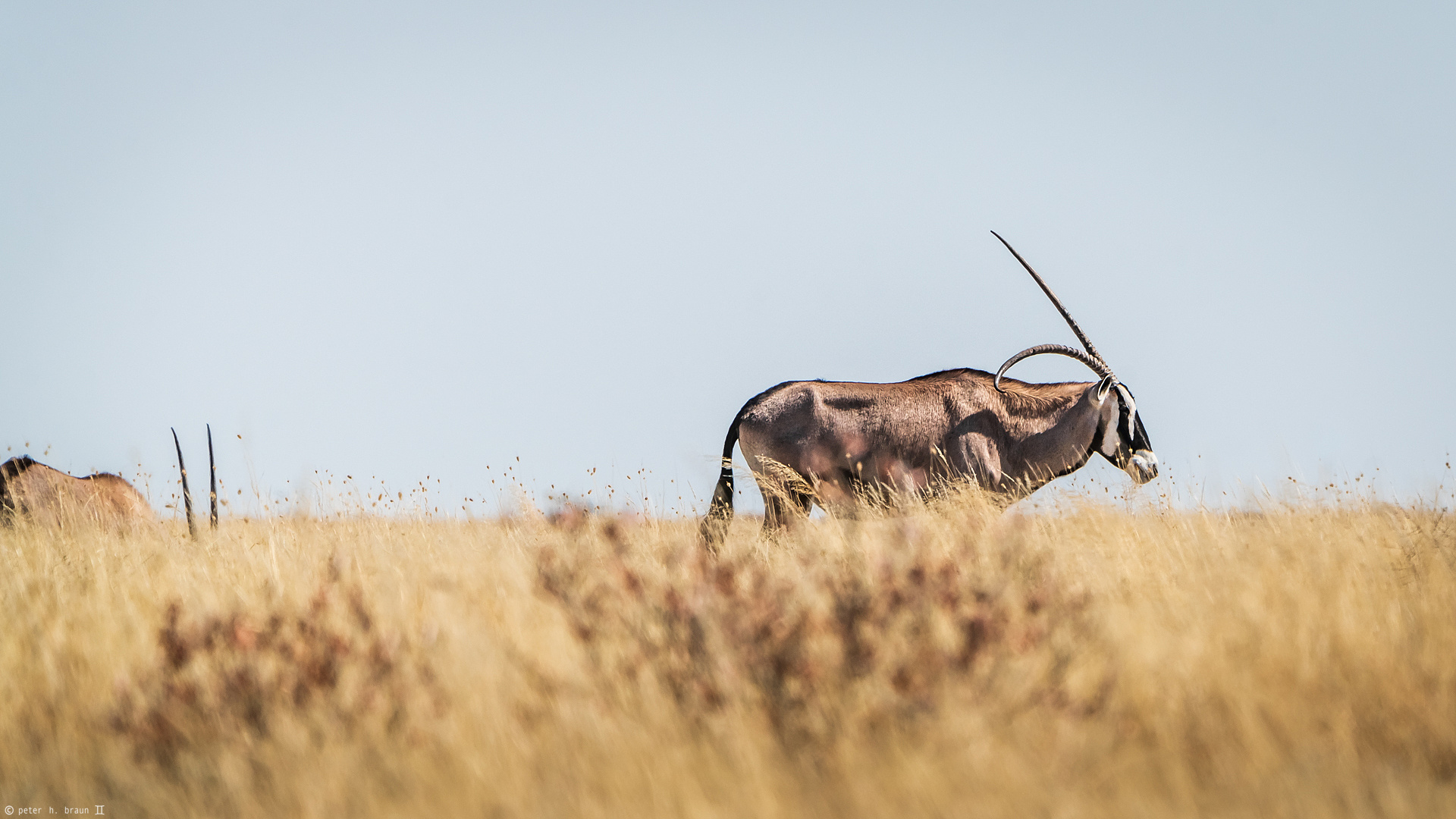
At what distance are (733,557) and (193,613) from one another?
3.26 metres

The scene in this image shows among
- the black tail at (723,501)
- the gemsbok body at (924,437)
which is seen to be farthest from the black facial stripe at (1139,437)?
the black tail at (723,501)


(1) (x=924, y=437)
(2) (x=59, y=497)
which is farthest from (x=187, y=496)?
(1) (x=924, y=437)

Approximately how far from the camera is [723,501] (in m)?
8.02

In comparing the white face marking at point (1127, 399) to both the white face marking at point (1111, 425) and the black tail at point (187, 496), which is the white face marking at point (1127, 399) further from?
the black tail at point (187, 496)

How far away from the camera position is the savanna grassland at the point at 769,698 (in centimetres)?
240

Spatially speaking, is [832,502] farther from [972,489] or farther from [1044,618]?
[1044,618]

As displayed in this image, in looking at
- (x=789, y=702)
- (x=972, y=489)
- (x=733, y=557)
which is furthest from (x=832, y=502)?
(x=789, y=702)

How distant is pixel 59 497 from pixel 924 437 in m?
9.82

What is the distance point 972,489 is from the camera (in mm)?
7887

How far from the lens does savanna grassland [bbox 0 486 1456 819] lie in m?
2.40

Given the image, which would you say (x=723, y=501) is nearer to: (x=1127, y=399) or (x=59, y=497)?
(x=1127, y=399)

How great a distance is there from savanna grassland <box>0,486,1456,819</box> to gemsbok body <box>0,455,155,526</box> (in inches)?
271

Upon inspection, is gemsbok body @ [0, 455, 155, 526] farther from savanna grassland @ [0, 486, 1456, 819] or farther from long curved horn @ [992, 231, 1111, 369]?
long curved horn @ [992, 231, 1111, 369]

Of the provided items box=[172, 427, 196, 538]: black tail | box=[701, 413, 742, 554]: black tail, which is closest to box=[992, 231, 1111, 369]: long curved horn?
box=[701, 413, 742, 554]: black tail
